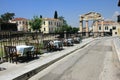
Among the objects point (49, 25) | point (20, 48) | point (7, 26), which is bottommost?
point (20, 48)

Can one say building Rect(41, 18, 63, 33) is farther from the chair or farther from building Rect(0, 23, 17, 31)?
the chair

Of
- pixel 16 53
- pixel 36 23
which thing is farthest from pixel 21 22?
pixel 16 53

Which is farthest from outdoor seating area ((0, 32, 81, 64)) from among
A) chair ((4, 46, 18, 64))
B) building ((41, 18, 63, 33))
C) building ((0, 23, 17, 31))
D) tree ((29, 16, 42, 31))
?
building ((41, 18, 63, 33))

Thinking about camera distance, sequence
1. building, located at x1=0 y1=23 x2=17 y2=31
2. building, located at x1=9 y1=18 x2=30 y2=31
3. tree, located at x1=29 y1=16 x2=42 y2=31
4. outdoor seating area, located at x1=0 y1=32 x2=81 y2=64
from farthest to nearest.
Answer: building, located at x1=9 y1=18 x2=30 y2=31 < tree, located at x1=29 y1=16 x2=42 y2=31 < building, located at x1=0 y1=23 x2=17 y2=31 < outdoor seating area, located at x1=0 y1=32 x2=81 y2=64

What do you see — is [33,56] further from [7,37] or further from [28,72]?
[28,72]

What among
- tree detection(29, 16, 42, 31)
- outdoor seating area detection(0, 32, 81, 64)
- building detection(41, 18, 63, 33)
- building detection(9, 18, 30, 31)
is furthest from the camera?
building detection(9, 18, 30, 31)

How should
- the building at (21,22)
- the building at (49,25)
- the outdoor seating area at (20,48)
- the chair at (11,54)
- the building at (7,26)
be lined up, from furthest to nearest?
the building at (21,22)
the building at (49,25)
the building at (7,26)
the outdoor seating area at (20,48)
the chair at (11,54)

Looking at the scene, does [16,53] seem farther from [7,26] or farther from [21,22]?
[21,22]

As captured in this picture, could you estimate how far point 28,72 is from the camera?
41.3ft

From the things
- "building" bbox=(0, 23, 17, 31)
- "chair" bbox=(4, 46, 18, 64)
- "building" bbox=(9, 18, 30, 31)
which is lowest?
"chair" bbox=(4, 46, 18, 64)

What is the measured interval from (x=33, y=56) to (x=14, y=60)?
97.1 inches

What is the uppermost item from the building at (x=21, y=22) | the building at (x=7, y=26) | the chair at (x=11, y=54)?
the building at (x=21, y=22)

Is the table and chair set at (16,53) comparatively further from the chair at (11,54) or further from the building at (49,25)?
the building at (49,25)

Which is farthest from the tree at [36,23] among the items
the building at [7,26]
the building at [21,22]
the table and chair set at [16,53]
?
the table and chair set at [16,53]
